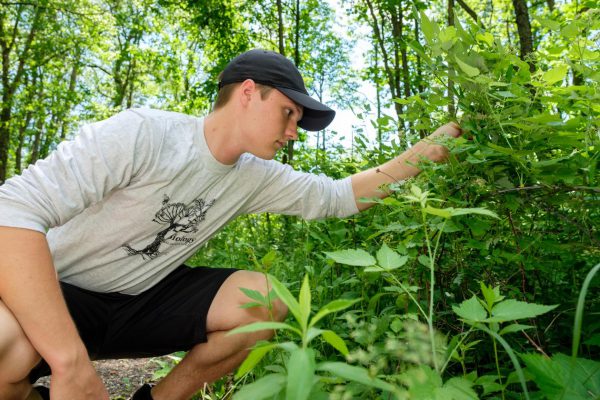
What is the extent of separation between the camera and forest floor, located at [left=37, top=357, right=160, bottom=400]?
9.91 ft

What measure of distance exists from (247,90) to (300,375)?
5.90ft

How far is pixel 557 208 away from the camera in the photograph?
5.40 ft

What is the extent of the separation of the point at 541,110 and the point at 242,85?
1.25 metres

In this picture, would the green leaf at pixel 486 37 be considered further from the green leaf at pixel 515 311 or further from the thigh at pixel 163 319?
the thigh at pixel 163 319

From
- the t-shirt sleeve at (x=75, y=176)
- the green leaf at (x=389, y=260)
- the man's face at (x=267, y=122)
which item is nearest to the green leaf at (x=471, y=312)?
the green leaf at (x=389, y=260)

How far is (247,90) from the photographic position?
7.57 feet

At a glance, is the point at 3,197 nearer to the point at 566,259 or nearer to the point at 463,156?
the point at 463,156

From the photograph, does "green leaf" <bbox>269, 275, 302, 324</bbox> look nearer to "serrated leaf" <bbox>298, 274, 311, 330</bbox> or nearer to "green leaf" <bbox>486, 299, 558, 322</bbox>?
"serrated leaf" <bbox>298, 274, 311, 330</bbox>

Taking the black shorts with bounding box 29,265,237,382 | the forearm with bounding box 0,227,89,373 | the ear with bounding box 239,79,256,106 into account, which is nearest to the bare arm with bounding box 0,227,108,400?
the forearm with bounding box 0,227,89,373

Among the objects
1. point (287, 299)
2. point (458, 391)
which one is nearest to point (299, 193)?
point (458, 391)

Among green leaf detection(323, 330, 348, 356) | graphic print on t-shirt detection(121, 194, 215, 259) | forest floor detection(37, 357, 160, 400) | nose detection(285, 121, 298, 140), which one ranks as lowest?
forest floor detection(37, 357, 160, 400)

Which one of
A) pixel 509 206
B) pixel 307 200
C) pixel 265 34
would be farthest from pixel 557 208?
pixel 265 34

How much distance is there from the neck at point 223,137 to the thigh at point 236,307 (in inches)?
22.2

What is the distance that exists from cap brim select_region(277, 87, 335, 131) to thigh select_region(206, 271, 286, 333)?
77 cm
